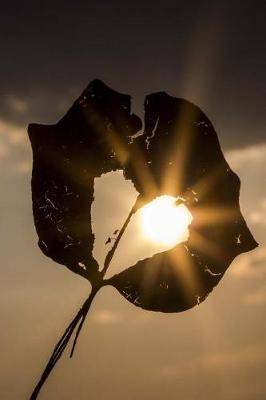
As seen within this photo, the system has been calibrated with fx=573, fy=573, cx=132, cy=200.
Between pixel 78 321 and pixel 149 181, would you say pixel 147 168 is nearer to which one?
pixel 149 181

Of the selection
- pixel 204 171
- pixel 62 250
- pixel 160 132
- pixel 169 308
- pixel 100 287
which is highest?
A: pixel 160 132

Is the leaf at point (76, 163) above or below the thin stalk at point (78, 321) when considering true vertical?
above

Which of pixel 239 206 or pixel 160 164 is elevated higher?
pixel 160 164

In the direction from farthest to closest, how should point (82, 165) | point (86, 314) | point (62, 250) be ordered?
point (82, 165), point (62, 250), point (86, 314)

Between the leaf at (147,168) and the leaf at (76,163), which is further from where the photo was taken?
the leaf at (147,168)

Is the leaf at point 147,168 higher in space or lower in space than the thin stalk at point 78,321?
higher

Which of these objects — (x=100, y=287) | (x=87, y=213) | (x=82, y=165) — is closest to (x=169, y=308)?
(x=100, y=287)

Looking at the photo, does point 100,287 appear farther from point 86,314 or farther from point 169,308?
point 169,308

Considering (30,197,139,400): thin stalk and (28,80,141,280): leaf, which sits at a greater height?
(28,80,141,280): leaf

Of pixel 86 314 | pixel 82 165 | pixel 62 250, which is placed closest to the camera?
pixel 86 314

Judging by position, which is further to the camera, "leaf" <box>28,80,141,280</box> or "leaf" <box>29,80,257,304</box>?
"leaf" <box>29,80,257,304</box>

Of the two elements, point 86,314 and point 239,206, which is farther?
point 239,206
